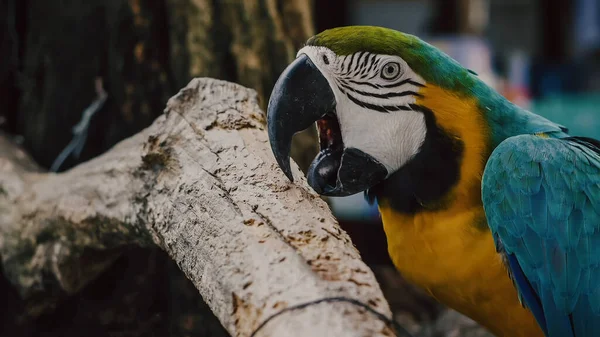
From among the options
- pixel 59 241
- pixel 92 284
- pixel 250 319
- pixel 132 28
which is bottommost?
pixel 92 284

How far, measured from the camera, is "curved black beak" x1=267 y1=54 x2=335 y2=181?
1230 mm

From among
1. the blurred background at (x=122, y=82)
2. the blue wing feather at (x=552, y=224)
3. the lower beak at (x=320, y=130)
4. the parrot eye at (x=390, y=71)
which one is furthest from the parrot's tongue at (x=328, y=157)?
the blurred background at (x=122, y=82)

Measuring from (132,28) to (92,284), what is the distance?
2.45ft

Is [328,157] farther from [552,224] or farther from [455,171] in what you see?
[552,224]

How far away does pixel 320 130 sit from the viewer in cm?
137

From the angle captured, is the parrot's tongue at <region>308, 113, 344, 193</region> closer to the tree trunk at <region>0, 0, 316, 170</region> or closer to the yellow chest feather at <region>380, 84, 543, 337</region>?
the yellow chest feather at <region>380, 84, 543, 337</region>

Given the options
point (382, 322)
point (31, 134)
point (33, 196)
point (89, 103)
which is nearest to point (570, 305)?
point (382, 322)

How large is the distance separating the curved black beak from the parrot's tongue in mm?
75

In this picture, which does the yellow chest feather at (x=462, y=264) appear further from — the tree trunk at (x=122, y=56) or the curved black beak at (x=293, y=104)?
the tree trunk at (x=122, y=56)

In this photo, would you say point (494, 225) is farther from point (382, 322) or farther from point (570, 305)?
point (382, 322)

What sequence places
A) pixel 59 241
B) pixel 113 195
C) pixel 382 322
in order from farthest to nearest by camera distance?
1. pixel 59 241
2. pixel 113 195
3. pixel 382 322

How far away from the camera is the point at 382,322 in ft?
2.85

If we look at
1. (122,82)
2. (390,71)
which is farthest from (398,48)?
(122,82)

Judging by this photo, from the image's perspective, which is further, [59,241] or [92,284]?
[92,284]
